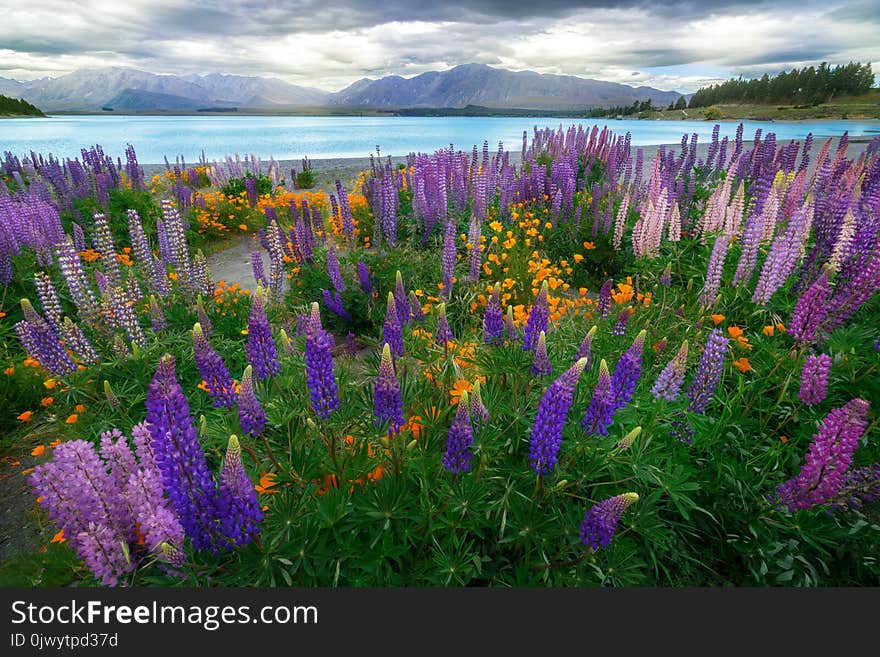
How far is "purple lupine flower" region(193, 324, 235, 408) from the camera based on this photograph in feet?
8.78

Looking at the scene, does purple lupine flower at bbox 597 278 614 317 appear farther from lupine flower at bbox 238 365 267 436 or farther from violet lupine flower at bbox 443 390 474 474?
lupine flower at bbox 238 365 267 436

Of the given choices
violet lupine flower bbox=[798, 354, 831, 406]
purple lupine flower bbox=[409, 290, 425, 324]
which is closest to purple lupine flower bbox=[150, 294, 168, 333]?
purple lupine flower bbox=[409, 290, 425, 324]

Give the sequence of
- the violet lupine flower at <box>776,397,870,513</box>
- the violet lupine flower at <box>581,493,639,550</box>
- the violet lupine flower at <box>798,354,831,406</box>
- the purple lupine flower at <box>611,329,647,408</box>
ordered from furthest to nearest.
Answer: the violet lupine flower at <box>798,354,831,406</box>
the purple lupine flower at <box>611,329,647,408</box>
the violet lupine flower at <box>776,397,870,513</box>
the violet lupine flower at <box>581,493,639,550</box>

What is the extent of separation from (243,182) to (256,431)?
14323 millimetres

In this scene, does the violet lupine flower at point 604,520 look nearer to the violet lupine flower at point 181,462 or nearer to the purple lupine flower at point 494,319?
the purple lupine flower at point 494,319

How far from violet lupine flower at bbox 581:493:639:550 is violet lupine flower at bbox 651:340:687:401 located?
99 cm

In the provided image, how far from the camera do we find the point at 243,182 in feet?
48.0

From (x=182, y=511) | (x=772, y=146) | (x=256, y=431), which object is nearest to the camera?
(x=182, y=511)

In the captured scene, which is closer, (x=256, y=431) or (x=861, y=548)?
(x=256, y=431)

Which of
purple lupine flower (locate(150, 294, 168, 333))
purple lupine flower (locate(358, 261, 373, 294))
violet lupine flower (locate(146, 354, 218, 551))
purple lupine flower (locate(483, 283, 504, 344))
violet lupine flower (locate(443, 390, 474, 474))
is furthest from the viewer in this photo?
purple lupine flower (locate(358, 261, 373, 294))

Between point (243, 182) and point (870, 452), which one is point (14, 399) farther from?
point (243, 182)

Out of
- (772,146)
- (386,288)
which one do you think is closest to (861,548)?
(386,288)

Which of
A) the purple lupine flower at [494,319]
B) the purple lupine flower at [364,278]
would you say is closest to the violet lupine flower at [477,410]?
the purple lupine flower at [494,319]

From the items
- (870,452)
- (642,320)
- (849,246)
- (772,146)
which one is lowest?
(870,452)
